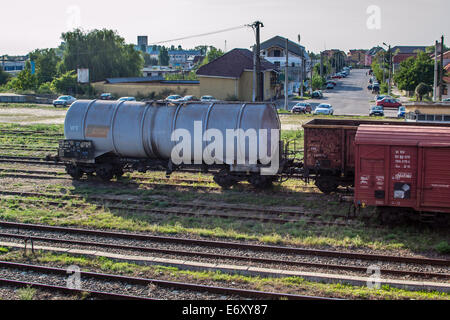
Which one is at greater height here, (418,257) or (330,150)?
(330,150)

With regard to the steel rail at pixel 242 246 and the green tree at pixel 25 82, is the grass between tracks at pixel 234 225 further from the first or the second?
the green tree at pixel 25 82

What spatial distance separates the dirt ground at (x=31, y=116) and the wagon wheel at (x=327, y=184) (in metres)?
31.9

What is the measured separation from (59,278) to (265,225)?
6827 mm

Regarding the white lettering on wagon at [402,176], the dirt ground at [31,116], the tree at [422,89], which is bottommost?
the white lettering on wagon at [402,176]

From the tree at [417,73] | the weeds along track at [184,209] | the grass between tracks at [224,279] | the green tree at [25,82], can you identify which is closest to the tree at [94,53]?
the green tree at [25,82]

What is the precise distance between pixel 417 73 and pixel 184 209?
186 feet

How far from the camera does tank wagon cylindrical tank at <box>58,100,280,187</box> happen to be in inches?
755

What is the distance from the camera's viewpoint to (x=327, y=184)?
63.4 feet

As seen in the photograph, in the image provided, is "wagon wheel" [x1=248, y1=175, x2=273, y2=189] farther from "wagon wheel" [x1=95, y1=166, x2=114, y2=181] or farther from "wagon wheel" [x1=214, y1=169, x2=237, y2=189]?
"wagon wheel" [x1=95, y1=166, x2=114, y2=181]

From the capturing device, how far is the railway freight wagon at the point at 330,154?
18.5 m

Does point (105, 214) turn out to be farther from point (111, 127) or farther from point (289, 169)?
point (289, 169)

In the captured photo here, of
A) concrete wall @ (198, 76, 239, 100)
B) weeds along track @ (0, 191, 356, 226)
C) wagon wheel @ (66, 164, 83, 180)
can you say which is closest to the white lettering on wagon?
weeds along track @ (0, 191, 356, 226)

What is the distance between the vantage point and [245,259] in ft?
42.3
